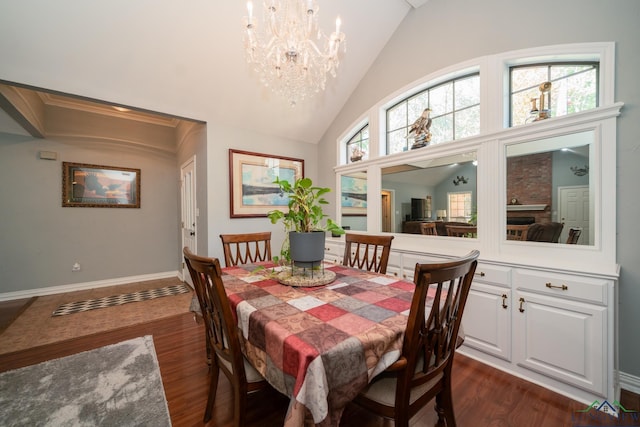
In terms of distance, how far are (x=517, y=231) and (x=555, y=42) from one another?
153 cm

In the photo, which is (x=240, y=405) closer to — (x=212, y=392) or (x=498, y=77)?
(x=212, y=392)

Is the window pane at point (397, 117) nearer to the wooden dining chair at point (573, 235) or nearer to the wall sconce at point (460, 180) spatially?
the wall sconce at point (460, 180)

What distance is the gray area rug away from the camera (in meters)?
1.43

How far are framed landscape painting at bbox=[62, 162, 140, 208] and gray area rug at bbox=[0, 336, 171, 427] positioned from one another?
2.94m

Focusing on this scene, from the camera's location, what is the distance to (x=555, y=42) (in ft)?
6.34

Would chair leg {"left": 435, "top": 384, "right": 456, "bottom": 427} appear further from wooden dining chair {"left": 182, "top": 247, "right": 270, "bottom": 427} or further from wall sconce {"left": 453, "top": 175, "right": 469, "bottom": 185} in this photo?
wall sconce {"left": 453, "top": 175, "right": 469, "bottom": 185}

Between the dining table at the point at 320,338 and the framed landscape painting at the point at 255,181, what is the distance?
6.96 feet

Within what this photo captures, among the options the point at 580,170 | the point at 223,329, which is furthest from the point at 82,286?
the point at 580,170

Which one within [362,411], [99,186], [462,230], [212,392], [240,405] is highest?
[99,186]

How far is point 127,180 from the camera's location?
4.32m

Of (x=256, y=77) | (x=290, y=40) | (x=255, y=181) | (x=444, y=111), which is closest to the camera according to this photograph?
(x=290, y=40)

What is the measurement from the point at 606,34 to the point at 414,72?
59.0 inches

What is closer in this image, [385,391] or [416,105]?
[385,391]

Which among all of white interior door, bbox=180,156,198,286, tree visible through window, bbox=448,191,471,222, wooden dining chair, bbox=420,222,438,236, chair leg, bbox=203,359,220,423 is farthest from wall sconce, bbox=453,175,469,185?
white interior door, bbox=180,156,198,286
